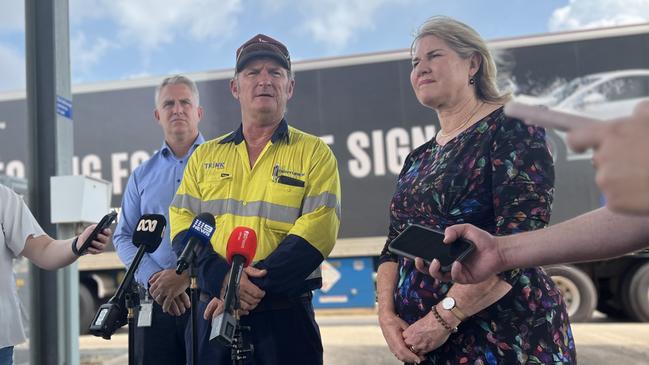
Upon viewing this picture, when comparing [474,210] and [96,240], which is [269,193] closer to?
[96,240]

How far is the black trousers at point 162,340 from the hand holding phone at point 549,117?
6.98ft

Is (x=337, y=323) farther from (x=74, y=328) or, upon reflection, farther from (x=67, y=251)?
(x=67, y=251)

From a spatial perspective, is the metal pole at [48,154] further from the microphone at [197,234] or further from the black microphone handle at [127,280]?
the microphone at [197,234]

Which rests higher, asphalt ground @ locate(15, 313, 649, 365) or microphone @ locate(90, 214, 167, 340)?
microphone @ locate(90, 214, 167, 340)

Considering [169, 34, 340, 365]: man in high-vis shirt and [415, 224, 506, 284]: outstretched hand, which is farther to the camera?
[169, 34, 340, 365]: man in high-vis shirt

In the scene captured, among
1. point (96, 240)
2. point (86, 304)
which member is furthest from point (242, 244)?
point (86, 304)

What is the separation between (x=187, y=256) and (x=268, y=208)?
516 mm

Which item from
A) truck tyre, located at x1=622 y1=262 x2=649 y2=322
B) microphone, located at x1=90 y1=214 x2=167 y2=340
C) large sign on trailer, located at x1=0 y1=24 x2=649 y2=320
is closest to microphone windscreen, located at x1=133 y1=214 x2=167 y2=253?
microphone, located at x1=90 y1=214 x2=167 y2=340

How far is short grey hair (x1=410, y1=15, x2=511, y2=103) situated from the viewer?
6.17 feet

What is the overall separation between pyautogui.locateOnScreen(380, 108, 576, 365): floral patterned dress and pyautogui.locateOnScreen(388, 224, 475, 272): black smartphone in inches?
12.3

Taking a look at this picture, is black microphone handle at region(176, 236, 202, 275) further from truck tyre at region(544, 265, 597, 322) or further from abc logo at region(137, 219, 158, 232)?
truck tyre at region(544, 265, 597, 322)

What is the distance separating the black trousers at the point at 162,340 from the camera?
2545mm

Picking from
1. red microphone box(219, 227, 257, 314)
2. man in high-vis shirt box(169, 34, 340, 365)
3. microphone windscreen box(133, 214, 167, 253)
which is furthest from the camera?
man in high-vis shirt box(169, 34, 340, 365)

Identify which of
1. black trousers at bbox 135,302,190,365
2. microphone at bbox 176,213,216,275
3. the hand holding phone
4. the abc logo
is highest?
the hand holding phone
